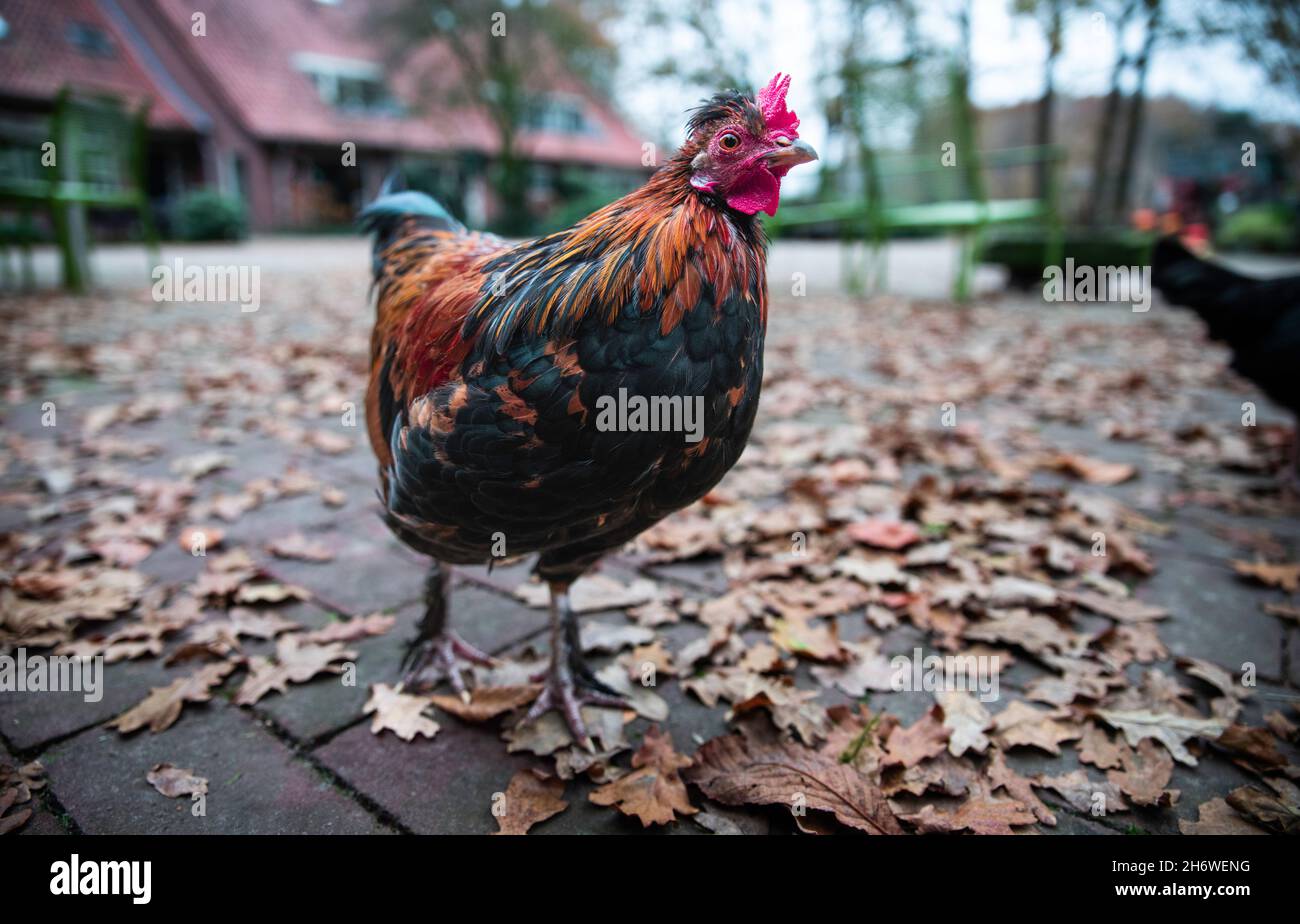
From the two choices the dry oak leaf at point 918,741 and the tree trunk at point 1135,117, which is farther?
the tree trunk at point 1135,117

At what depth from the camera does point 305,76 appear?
2662 cm

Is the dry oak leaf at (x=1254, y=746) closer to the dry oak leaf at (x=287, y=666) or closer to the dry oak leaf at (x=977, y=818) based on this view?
the dry oak leaf at (x=977, y=818)

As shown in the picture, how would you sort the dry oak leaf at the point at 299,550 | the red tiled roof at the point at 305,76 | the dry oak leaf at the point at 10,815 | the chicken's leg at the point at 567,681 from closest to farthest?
the dry oak leaf at the point at 10,815 → the chicken's leg at the point at 567,681 → the dry oak leaf at the point at 299,550 → the red tiled roof at the point at 305,76

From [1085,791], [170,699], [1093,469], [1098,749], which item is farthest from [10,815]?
[1093,469]

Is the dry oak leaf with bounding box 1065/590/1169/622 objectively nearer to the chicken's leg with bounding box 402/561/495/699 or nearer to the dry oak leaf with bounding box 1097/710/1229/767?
the dry oak leaf with bounding box 1097/710/1229/767

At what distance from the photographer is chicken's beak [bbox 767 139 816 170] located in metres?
1.48

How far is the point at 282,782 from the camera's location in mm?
1771

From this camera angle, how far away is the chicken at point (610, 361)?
1.46 metres

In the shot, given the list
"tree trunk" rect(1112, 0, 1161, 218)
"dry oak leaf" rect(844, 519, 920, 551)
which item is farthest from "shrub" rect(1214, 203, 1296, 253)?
"dry oak leaf" rect(844, 519, 920, 551)

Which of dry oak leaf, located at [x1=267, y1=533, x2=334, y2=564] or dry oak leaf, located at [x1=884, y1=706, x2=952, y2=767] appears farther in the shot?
dry oak leaf, located at [x1=267, y1=533, x2=334, y2=564]

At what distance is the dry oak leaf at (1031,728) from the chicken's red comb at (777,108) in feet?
5.41

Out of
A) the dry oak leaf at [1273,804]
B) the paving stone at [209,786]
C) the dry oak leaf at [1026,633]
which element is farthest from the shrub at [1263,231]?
the paving stone at [209,786]

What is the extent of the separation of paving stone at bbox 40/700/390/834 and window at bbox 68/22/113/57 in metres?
27.9
